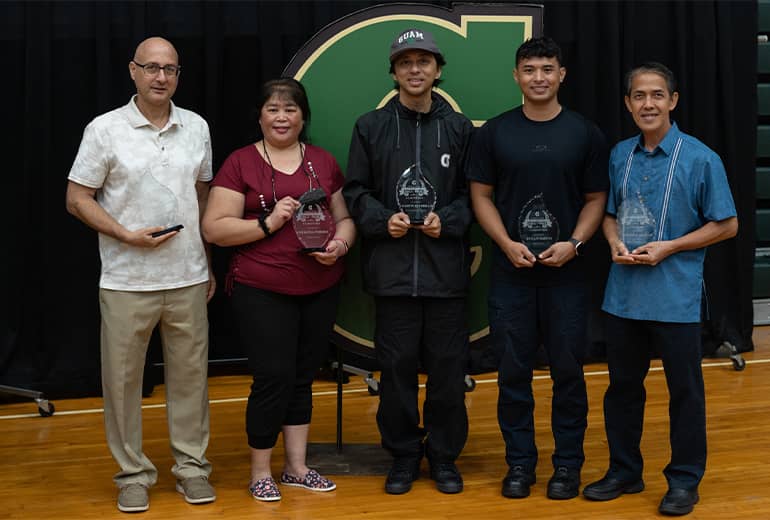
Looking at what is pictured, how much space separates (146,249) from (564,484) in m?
1.50

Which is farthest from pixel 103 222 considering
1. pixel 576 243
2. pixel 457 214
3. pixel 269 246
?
pixel 576 243

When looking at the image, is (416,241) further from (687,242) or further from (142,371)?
(142,371)

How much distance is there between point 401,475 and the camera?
3.44m

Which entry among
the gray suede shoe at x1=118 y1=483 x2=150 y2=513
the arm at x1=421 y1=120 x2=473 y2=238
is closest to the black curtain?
the arm at x1=421 y1=120 x2=473 y2=238

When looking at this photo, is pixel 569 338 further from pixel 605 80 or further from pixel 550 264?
pixel 605 80

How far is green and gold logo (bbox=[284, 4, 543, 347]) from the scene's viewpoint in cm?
375

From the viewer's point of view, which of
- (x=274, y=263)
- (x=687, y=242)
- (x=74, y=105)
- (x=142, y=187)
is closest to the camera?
(x=687, y=242)

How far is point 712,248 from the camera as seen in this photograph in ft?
18.1

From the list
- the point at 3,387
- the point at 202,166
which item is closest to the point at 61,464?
the point at 3,387

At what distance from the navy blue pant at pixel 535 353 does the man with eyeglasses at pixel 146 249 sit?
963mm

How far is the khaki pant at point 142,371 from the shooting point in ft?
10.7

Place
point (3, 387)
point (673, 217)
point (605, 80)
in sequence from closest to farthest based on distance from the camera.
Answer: point (673, 217)
point (3, 387)
point (605, 80)

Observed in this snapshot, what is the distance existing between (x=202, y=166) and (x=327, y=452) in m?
1.15

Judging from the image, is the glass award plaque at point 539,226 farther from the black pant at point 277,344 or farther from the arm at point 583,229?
the black pant at point 277,344
